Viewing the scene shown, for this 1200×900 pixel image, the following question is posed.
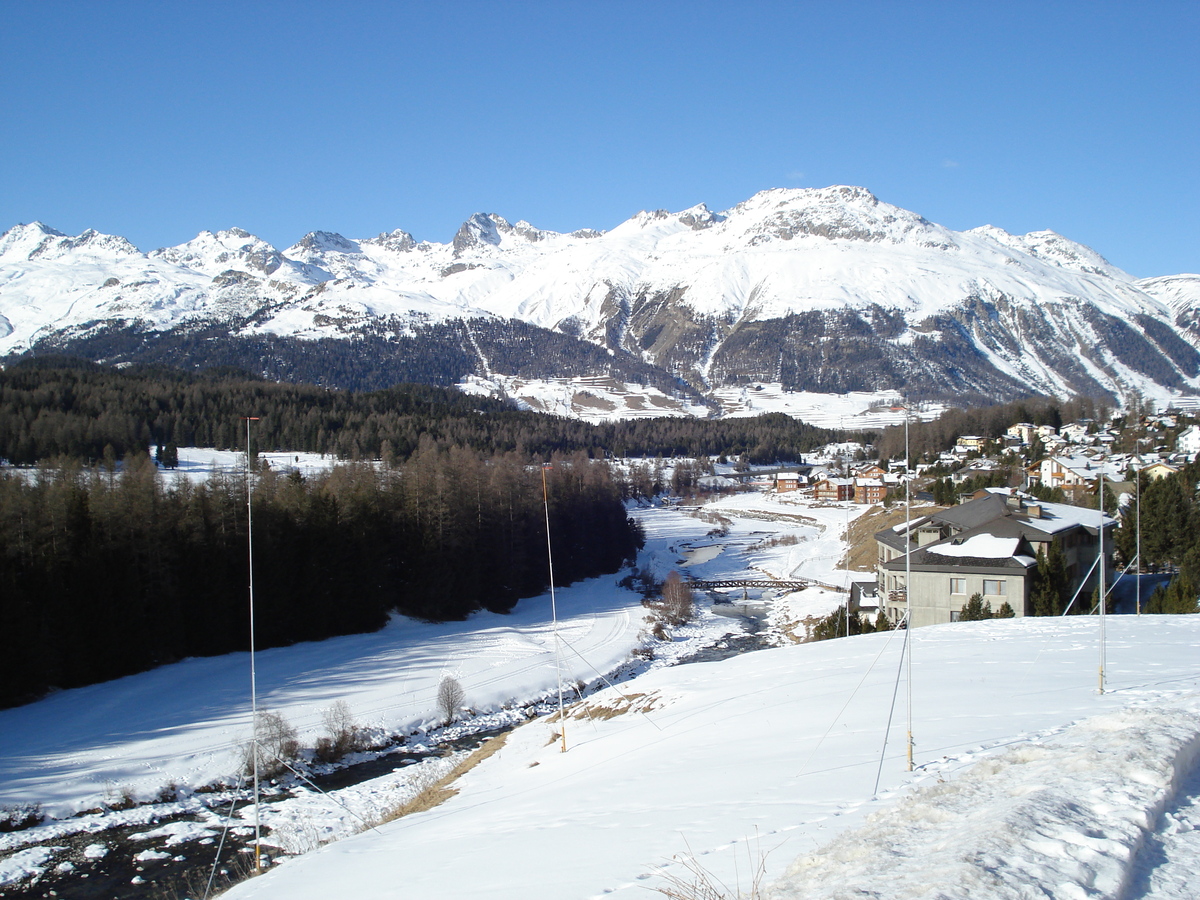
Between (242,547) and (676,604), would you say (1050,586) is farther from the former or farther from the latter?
(242,547)

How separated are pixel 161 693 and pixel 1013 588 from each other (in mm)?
34810

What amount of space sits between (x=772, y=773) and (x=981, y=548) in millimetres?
26106

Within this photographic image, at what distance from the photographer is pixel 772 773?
986cm

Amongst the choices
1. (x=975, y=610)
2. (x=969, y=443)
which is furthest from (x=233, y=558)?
(x=969, y=443)

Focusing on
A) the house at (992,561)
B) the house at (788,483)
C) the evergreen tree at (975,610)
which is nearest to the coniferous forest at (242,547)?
the house at (992,561)

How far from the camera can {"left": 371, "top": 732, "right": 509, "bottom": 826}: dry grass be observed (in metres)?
15.1

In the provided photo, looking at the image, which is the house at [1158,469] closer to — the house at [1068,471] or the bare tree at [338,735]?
the house at [1068,471]

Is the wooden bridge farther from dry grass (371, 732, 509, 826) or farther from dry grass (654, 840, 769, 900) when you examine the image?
dry grass (654, 840, 769, 900)

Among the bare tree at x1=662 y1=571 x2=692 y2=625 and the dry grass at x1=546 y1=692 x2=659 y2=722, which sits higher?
the dry grass at x1=546 y1=692 x2=659 y2=722

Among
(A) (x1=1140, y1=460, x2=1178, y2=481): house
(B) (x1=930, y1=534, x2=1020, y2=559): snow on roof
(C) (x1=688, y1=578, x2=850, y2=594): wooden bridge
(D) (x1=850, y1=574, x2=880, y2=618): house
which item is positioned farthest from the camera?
(A) (x1=1140, y1=460, x2=1178, y2=481): house

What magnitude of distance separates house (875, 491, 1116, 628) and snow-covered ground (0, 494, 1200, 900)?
897 cm

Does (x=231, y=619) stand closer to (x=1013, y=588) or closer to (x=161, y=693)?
(x=161, y=693)

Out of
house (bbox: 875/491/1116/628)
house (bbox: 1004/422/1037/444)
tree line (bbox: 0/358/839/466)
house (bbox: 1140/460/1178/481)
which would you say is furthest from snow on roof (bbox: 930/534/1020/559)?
house (bbox: 1004/422/1037/444)

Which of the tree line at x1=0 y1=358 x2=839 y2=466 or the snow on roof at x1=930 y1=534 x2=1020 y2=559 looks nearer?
the snow on roof at x1=930 y1=534 x2=1020 y2=559
